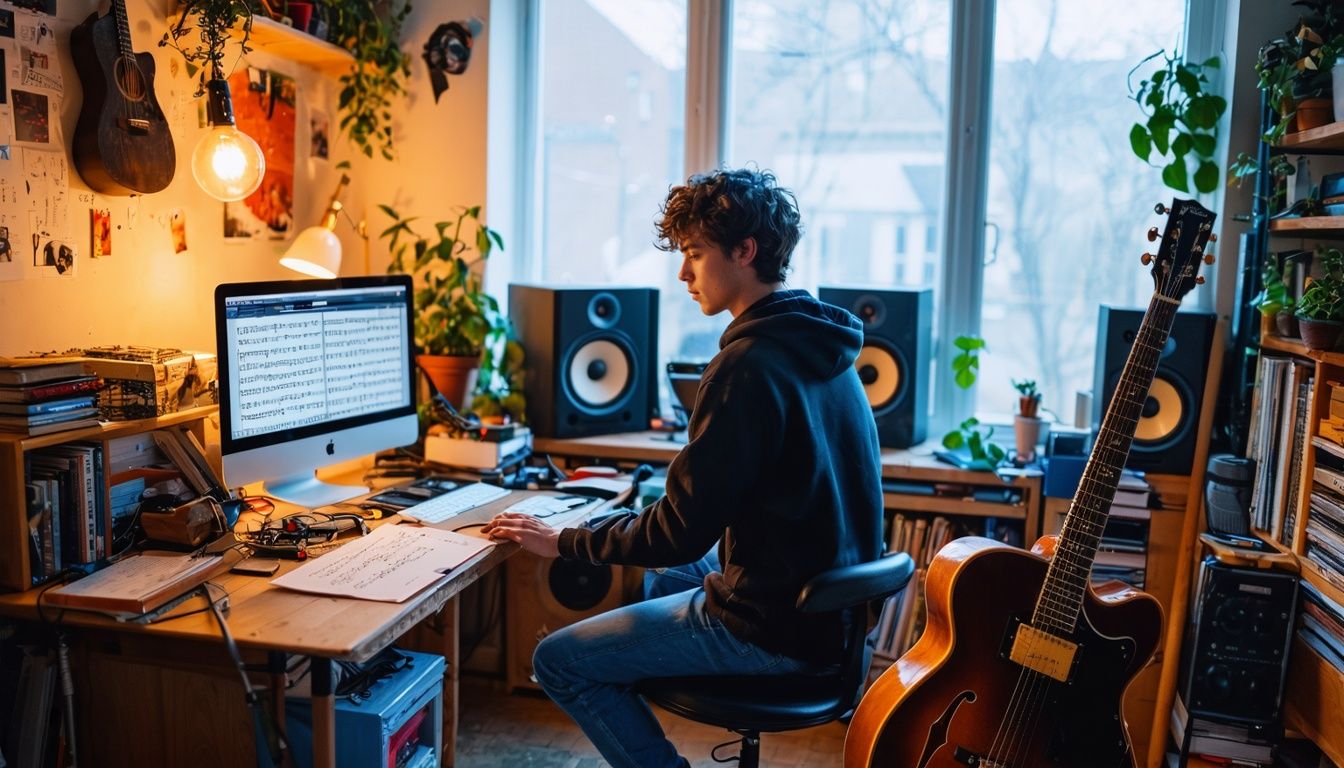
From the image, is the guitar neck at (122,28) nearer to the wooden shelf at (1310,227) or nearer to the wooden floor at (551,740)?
the wooden floor at (551,740)

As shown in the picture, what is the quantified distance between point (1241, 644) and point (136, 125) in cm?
246

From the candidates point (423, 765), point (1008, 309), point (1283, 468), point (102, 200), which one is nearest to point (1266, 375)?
point (1283, 468)

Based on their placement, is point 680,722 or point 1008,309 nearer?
point 680,722

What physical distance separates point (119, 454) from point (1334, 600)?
2270 millimetres

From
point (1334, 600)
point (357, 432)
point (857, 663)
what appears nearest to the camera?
point (857, 663)

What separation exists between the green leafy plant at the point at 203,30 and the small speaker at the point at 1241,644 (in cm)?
234

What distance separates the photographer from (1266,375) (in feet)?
8.00

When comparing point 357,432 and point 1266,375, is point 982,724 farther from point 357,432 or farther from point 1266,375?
point 357,432

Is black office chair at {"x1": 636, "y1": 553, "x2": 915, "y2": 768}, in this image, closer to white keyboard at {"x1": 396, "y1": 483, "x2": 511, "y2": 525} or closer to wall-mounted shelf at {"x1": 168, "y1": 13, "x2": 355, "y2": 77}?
white keyboard at {"x1": 396, "y1": 483, "x2": 511, "y2": 525}

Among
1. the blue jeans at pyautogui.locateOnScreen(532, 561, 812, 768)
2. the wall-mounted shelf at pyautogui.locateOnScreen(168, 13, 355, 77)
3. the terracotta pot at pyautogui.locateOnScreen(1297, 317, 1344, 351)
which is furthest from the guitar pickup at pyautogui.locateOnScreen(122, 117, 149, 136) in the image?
the terracotta pot at pyautogui.locateOnScreen(1297, 317, 1344, 351)

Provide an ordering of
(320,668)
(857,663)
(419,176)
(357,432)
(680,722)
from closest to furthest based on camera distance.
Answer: (320,668) → (857,663) → (357,432) → (680,722) → (419,176)

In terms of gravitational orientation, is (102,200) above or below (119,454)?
above

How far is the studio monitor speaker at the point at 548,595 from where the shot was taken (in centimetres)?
279

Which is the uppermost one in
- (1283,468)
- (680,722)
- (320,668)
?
(1283,468)
